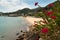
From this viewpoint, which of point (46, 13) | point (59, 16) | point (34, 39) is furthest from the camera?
point (34, 39)

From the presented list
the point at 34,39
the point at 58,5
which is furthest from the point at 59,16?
the point at 34,39

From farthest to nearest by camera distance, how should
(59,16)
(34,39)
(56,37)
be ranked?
(34,39) < (56,37) < (59,16)

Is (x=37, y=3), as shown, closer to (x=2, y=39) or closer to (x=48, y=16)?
(x=48, y=16)

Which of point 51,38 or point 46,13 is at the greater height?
point 46,13

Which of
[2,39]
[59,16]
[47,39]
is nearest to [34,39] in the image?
[47,39]

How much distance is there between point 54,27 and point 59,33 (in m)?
0.27

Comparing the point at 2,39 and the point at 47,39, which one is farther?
the point at 2,39

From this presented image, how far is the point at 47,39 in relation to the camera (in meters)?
7.22

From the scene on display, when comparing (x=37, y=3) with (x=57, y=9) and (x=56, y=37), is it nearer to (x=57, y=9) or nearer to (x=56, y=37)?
(x=57, y=9)

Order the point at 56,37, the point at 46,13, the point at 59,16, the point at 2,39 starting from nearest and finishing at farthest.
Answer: the point at 59,16, the point at 56,37, the point at 46,13, the point at 2,39

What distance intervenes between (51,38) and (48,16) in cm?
80

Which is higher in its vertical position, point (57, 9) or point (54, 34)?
point (57, 9)

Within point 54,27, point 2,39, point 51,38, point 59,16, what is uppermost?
point 59,16

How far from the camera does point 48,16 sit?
22.4 ft
